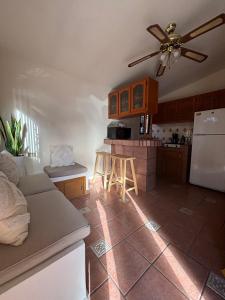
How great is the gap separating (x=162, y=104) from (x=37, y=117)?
306 centimetres

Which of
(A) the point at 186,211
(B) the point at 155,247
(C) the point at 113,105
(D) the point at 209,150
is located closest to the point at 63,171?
(B) the point at 155,247

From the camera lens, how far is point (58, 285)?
2.51ft

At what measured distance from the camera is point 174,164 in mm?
3205

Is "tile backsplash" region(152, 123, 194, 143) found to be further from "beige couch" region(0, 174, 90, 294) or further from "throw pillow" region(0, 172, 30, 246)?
"throw pillow" region(0, 172, 30, 246)

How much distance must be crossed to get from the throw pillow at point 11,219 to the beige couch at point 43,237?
0.15 feet

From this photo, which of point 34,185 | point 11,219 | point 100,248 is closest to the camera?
point 11,219

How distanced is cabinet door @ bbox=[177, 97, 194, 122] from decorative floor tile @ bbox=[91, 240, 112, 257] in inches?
122

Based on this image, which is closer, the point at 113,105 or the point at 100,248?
the point at 100,248

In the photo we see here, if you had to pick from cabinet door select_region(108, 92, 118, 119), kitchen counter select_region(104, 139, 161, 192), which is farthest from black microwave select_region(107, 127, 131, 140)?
cabinet door select_region(108, 92, 118, 119)

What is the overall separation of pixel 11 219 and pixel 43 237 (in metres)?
0.21

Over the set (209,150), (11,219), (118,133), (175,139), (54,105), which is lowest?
(11,219)

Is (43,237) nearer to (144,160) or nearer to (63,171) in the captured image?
(63,171)

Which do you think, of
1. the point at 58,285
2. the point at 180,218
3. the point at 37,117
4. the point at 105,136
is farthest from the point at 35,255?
the point at 105,136

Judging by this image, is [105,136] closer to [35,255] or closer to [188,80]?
[188,80]
